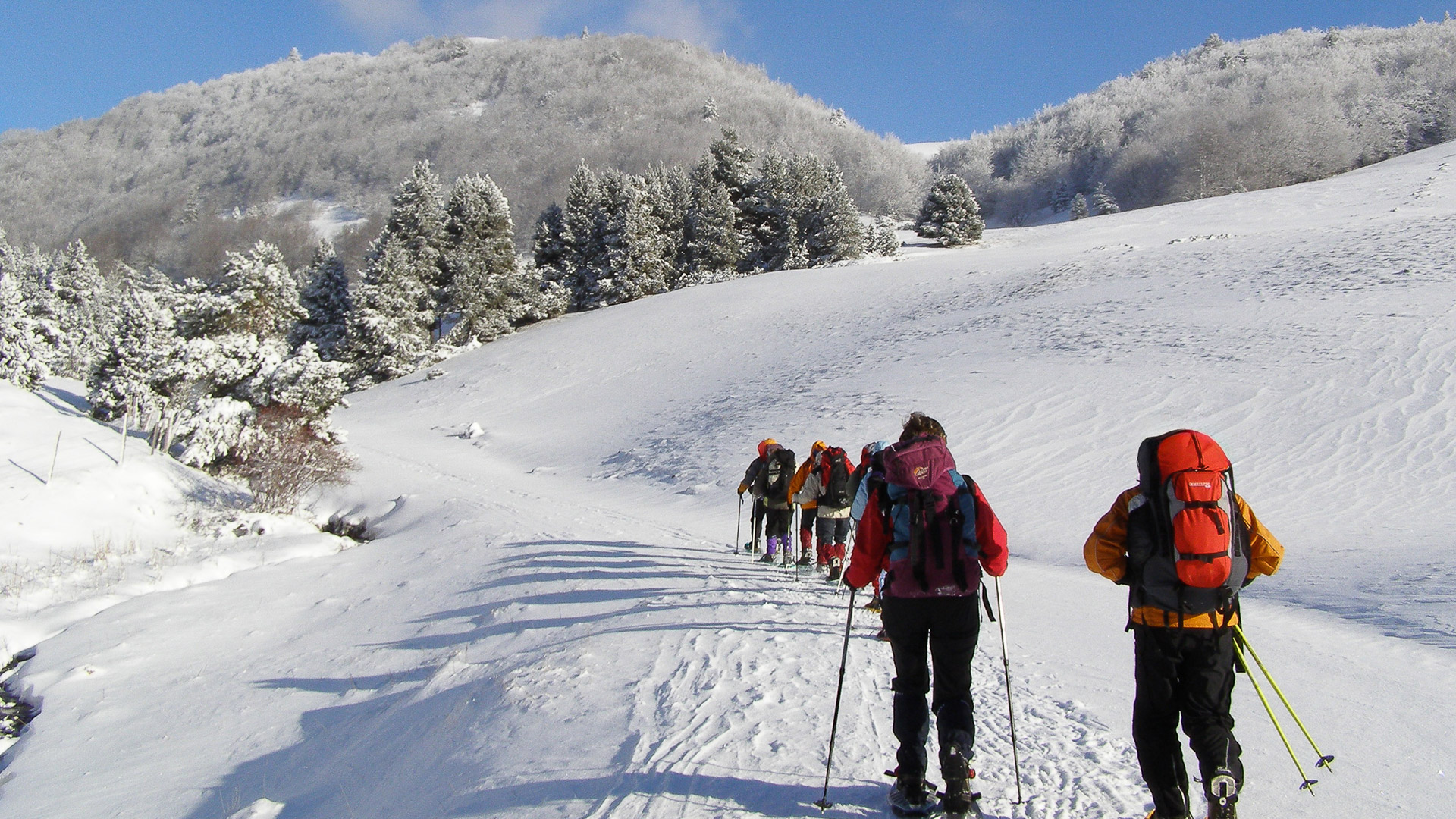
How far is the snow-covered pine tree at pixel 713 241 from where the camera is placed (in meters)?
47.0

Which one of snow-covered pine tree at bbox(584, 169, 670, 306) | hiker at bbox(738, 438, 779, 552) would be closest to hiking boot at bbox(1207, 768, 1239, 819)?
hiker at bbox(738, 438, 779, 552)

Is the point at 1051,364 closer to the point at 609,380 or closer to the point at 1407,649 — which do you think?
the point at 1407,649

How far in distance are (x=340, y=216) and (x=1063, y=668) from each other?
13252 centimetres

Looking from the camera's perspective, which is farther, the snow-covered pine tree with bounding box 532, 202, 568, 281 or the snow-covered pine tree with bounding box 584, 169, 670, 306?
the snow-covered pine tree with bounding box 532, 202, 568, 281

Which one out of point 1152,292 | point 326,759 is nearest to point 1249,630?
point 326,759

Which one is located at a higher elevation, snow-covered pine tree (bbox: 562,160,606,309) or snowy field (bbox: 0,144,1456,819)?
snow-covered pine tree (bbox: 562,160,606,309)

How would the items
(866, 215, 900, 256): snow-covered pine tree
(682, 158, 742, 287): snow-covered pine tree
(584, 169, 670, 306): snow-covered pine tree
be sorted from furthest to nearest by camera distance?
(682, 158, 742, 287): snow-covered pine tree → (866, 215, 900, 256): snow-covered pine tree → (584, 169, 670, 306): snow-covered pine tree

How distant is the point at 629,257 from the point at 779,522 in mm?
37487

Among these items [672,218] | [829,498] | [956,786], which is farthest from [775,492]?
[672,218]

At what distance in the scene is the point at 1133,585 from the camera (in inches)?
125

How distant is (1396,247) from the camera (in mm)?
21188

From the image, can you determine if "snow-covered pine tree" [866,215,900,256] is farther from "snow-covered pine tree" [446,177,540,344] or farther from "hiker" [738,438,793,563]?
"hiker" [738,438,793,563]

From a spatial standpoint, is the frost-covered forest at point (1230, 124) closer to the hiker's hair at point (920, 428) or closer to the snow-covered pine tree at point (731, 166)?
the snow-covered pine tree at point (731, 166)

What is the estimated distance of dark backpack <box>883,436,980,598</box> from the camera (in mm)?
3355
